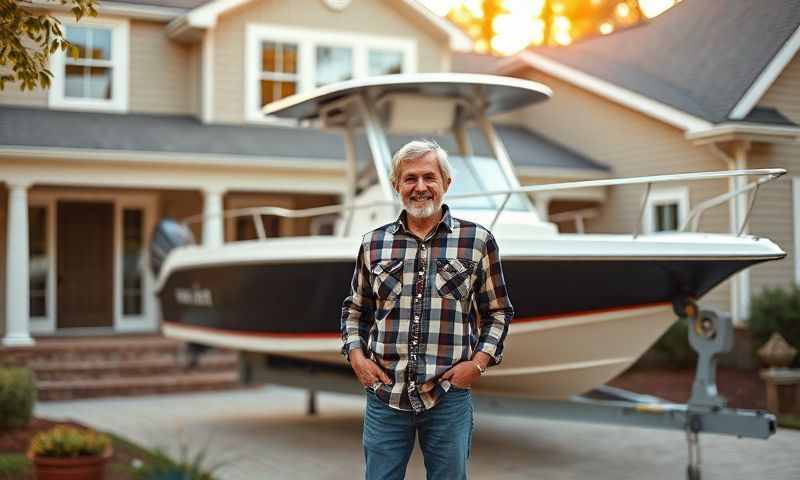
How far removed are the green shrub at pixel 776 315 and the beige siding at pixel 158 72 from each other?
879cm

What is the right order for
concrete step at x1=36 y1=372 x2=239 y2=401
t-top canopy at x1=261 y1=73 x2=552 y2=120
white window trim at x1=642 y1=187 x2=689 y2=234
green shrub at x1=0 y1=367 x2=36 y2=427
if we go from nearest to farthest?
t-top canopy at x1=261 y1=73 x2=552 y2=120
green shrub at x1=0 y1=367 x2=36 y2=427
concrete step at x1=36 y1=372 x2=239 y2=401
white window trim at x1=642 y1=187 x2=689 y2=234

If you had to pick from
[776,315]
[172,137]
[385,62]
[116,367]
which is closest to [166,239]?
[116,367]

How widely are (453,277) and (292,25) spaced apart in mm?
12036

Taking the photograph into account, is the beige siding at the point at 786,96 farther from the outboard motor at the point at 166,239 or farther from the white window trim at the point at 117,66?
the white window trim at the point at 117,66

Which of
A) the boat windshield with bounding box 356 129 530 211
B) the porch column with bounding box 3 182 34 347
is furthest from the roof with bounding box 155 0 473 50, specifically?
the boat windshield with bounding box 356 129 530 211

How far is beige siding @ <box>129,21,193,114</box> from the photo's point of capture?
14641mm

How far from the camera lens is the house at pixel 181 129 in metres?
13.4

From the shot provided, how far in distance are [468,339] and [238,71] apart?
11.7 m

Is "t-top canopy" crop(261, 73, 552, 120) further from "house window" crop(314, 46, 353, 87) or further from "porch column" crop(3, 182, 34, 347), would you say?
"house window" crop(314, 46, 353, 87)

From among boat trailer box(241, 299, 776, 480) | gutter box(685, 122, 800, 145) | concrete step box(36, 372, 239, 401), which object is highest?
gutter box(685, 122, 800, 145)

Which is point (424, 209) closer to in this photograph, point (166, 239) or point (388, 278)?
point (388, 278)

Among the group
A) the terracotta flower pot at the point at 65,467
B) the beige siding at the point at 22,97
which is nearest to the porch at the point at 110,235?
the beige siding at the point at 22,97

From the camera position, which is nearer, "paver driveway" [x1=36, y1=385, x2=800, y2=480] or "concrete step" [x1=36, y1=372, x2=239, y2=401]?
"paver driveway" [x1=36, y1=385, x2=800, y2=480]

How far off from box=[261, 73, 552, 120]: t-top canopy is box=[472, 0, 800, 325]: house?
4.30 ft
